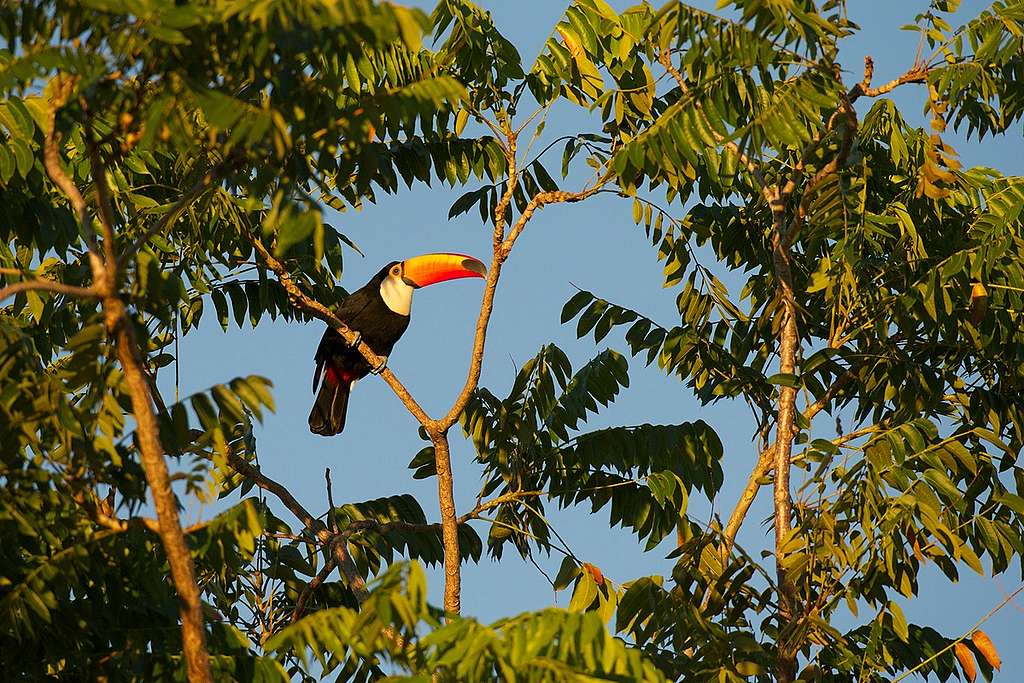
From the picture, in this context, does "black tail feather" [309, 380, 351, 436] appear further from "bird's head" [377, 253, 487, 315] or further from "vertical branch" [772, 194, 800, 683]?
"vertical branch" [772, 194, 800, 683]

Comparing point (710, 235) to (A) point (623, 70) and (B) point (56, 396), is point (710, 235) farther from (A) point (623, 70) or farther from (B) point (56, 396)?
(B) point (56, 396)

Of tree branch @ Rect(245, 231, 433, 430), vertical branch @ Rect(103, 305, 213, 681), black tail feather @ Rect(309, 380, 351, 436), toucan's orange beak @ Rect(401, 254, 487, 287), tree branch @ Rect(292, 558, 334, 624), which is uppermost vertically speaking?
toucan's orange beak @ Rect(401, 254, 487, 287)

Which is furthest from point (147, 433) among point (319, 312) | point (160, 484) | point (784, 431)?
point (784, 431)

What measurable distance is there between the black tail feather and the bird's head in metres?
0.67

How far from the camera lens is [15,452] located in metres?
4.19

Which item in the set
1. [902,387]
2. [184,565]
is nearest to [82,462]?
[184,565]

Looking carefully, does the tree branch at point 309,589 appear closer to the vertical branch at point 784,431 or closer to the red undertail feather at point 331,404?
the vertical branch at point 784,431

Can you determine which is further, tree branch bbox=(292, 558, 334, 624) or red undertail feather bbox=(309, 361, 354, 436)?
red undertail feather bbox=(309, 361, 354, 436)

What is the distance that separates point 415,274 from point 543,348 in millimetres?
2812

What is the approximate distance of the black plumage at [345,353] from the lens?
8734mm

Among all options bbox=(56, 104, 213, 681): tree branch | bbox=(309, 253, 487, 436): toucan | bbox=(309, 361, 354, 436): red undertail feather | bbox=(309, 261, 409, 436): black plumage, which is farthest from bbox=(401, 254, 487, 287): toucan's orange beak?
bbox=(56, 104, 213, 681): tree branch

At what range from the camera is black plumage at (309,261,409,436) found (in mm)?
8734

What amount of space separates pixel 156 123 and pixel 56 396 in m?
0.92

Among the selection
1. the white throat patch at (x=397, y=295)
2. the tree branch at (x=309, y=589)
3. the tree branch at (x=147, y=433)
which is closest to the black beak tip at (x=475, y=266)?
the white throat patch at (x=397, y=295)
